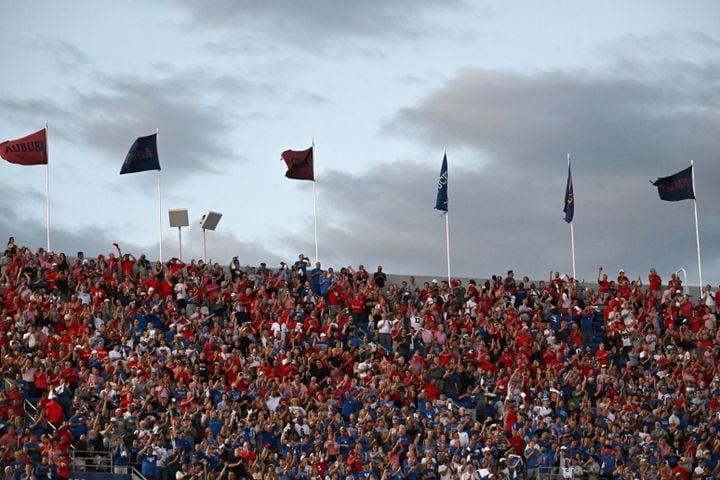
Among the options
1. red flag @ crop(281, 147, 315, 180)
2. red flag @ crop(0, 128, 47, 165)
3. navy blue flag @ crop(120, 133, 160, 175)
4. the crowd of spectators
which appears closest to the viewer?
the crowd of spectators

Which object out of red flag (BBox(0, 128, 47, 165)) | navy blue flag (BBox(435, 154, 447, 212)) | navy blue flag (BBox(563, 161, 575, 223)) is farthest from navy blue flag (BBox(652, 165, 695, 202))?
red flag (BBox(0, 128, 47, 165))

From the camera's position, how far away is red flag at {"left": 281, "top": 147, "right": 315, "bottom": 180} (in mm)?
50562

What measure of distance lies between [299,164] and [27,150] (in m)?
8.79

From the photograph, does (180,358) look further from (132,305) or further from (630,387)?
(630,387)

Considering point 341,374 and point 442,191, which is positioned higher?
point 442,191

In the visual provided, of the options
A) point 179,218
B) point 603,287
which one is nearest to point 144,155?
point 179,218

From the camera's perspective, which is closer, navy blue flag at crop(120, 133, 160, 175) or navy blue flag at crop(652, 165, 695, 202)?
navy blue flag at crop(120, 133, 160, 175)

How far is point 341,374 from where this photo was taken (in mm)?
41000

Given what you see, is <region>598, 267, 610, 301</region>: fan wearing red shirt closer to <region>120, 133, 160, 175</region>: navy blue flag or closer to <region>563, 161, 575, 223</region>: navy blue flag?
<region>563, 161, 575, 223</region>: navy blue flag

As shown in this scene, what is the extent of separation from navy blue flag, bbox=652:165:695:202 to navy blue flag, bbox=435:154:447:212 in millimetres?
7417

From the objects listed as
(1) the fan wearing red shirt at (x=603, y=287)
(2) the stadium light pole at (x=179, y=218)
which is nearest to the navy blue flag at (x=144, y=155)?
(2) the stadium light pole at (x=179, y=218)

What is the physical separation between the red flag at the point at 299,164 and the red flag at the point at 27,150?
7801mm

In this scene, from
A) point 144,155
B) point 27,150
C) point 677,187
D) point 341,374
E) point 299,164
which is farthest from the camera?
point 677,187

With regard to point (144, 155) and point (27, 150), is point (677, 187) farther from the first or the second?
point (27, 150)
